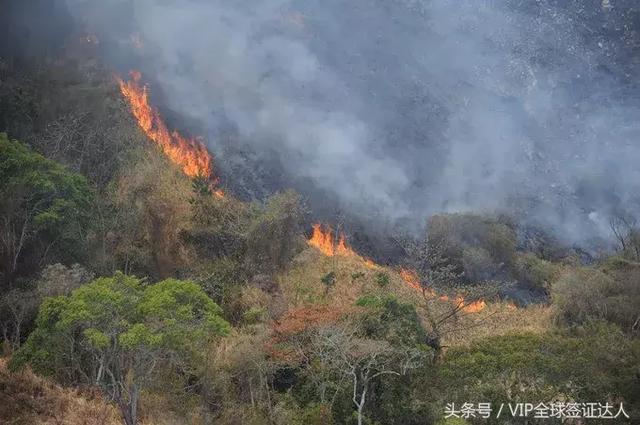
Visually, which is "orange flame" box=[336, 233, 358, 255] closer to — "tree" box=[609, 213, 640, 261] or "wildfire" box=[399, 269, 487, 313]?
"wildfire" box=[399, 269, 487, 313]

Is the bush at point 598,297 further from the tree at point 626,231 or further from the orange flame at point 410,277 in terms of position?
the tree at point 626,231

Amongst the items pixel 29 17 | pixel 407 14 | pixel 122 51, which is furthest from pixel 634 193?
pixel 29 17

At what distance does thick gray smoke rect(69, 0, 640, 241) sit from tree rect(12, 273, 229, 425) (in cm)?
2743

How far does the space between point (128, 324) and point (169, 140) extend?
1182 inches

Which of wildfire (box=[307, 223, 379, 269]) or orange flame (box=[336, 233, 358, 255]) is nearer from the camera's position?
orange flame (box=[336, 233, 358, 255])

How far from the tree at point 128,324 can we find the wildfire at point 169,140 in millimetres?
23765

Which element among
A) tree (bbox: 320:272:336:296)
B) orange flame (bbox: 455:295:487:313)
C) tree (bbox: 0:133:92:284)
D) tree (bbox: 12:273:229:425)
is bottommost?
tree (bbox: 12:273:229:425)

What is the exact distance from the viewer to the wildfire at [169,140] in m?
42.8

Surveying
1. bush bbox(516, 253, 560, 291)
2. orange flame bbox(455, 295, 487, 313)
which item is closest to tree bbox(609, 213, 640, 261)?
bush bbox(516, 253, 560, 291)

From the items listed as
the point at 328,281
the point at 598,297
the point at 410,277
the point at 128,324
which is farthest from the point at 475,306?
the point at 128,324

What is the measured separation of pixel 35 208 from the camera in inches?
1016

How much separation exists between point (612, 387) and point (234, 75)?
37465 mm

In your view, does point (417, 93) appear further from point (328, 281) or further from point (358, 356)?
point (358, 356)

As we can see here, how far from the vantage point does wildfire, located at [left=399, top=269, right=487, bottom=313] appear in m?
31.7
